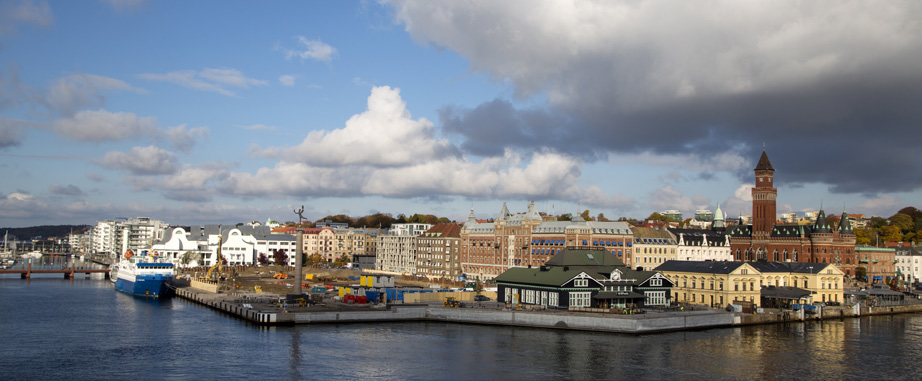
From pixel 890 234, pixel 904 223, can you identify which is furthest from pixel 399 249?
pixel 904 223

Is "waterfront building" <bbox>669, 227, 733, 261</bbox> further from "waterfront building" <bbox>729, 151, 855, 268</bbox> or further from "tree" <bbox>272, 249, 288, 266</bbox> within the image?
"tree" <bbox>272, 249, 288, 266</bbox>

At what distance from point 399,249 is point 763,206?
7788 centimetres

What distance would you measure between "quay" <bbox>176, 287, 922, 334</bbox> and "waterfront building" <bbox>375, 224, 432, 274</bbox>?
75607mm

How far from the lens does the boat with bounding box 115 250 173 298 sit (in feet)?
371

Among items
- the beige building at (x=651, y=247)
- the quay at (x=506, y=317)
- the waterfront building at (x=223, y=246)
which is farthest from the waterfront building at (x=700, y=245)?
the waterfront building at (x=223, y=246)

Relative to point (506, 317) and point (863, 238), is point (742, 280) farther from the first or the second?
point (863, 238)

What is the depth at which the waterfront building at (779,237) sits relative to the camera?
131 meters

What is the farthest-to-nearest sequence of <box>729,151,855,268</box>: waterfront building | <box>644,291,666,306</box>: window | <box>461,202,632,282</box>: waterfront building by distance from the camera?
<box>729,151,855,268</box>: waterfront building
<box>461,202,632,282</box>: waterfront building
<box>644,291,666,306</box>: window

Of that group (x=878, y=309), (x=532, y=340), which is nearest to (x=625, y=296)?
(x=532, y=340)

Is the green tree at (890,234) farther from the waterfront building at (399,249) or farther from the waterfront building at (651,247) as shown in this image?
the waterfront building at (399,249)

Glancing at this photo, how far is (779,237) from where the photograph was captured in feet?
449

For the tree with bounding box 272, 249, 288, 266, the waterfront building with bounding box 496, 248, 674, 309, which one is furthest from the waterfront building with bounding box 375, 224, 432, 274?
the waterfront building with bounding box 496, 248, 674, 309

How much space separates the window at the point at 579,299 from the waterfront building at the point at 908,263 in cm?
10051

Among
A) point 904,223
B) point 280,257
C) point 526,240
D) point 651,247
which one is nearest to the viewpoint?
point 651,247
